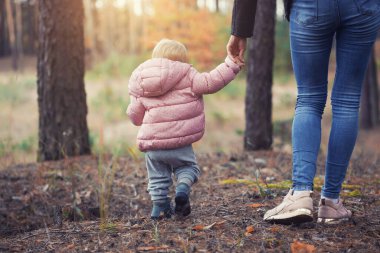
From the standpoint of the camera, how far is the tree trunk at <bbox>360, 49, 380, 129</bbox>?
1333 centimetres

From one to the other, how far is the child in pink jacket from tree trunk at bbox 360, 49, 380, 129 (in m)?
10.8

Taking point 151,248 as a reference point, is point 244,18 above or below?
above

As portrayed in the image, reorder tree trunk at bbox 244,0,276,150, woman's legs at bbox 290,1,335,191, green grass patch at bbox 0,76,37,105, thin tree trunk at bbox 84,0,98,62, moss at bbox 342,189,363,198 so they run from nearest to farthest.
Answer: woman's legs at bbox 290,1,335,191, moss at bbox 342,189,363,198, tree trunk at bbox 244,0,276,150, green grass patch at bbox 0,76,37,105, thin tree trunk at bbox 84,0,98,62

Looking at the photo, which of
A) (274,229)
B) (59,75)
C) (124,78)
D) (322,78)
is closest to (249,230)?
(274,229)

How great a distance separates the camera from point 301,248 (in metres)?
2.70

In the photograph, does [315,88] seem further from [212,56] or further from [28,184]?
[212,56]

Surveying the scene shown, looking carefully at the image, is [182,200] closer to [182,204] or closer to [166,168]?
[182,204]

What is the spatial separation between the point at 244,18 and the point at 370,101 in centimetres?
1133

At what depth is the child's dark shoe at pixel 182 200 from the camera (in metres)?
3.28

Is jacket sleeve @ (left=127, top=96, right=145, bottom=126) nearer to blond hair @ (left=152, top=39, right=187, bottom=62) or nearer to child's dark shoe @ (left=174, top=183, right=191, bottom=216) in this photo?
blond hair @ (left=152, top=39, right=187, bottom=62)

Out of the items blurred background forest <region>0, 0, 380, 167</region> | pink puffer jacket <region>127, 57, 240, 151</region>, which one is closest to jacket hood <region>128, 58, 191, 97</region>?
pink puffer jacket <region>127, 57, 240, 151</region>

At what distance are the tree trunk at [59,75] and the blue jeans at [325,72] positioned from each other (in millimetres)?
3750

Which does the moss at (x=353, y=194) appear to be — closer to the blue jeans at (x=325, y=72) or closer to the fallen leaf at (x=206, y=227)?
the blue jeans at (x=325, y=72)

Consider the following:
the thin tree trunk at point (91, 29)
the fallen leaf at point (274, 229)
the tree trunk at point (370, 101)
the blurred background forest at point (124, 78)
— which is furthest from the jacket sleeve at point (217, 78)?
the thin tree trunk at point (91, 29)
